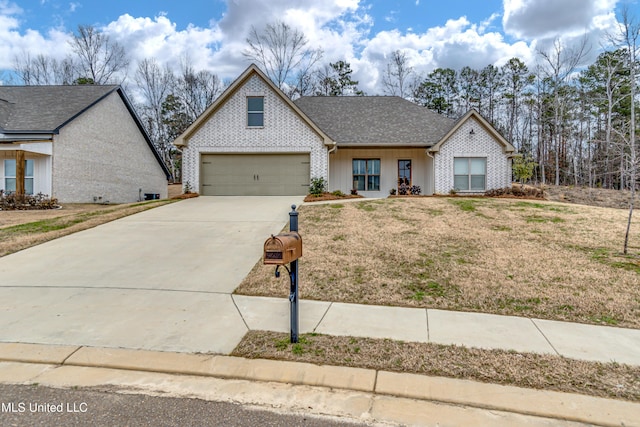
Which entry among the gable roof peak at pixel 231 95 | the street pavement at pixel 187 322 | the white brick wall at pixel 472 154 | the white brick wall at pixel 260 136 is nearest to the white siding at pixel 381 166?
the white brick wall at pixel 472 154

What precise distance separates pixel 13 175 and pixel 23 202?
277 cm

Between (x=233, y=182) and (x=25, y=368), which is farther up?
(x=233, y=182)

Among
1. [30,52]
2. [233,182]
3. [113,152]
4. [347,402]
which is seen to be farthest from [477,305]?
[30,52]

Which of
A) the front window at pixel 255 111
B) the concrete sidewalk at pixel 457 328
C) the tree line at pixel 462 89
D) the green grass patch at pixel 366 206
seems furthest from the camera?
the tree line at pixel 462 89

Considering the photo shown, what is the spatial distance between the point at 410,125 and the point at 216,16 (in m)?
15.7

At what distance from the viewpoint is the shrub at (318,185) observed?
1641 cm

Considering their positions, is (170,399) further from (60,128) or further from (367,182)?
(60,128)

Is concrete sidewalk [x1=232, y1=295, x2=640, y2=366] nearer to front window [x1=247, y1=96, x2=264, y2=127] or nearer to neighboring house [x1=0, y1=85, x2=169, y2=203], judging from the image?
front window [x1=247, y1=96, x2=264, y2=127]

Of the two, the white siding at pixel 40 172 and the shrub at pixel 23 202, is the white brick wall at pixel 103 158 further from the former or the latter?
the shrub at pixel 23 202

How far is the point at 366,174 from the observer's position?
61.0 feet

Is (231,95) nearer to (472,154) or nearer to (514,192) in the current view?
(472,154)

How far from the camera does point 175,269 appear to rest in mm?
6336

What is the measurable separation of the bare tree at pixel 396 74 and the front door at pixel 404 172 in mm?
20937

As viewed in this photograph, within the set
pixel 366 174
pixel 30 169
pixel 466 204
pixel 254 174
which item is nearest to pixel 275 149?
pixel 254 174
